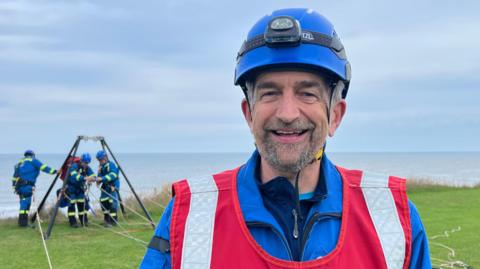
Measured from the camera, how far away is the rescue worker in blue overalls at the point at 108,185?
1139 centimetres

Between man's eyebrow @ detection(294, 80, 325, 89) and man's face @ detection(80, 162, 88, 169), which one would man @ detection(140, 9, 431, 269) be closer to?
man's eyebrow @ detection(294, 80, 325, 89)

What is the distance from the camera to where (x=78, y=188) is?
11109 millimetres

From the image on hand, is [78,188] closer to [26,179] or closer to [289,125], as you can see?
[26,179]

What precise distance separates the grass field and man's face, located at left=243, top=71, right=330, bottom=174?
5.72 m

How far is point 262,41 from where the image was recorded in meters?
1.99

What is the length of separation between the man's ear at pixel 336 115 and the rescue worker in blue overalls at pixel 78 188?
9773mm

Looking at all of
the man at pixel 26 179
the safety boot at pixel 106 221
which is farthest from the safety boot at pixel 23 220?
the safety boot at pixel 106 221

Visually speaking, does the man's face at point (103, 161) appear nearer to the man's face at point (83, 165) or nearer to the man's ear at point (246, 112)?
the man's face at point (83, 165)

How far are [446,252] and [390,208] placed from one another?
663 cm

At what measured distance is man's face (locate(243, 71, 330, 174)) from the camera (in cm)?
183

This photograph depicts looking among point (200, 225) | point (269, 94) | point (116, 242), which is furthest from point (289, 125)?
point (116, 242)

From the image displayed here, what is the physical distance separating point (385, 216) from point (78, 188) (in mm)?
10286

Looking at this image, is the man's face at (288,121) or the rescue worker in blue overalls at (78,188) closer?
the man's face at (288,121)

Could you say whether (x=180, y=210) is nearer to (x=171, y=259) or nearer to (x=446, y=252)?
(x=171, y=259)
